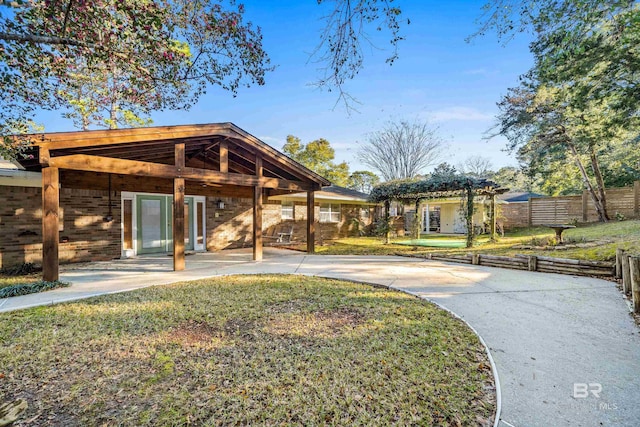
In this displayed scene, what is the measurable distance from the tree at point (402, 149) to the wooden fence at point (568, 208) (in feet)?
25.8

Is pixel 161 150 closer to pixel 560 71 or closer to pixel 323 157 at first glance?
pixel 560 71

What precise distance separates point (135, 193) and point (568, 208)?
22.0 metres

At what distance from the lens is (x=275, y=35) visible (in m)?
6.15

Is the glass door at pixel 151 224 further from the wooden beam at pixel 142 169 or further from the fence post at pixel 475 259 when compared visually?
the fence post at pixel 475 259

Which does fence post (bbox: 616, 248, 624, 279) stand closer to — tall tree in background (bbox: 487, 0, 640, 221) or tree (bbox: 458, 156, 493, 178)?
tall tree in background (bbox: 487, 0, 640, 221)

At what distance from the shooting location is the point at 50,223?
557 centimetres

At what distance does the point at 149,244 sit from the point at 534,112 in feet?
60.6

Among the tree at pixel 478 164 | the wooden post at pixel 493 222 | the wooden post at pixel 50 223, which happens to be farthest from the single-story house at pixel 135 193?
the tree at pixel 478 164

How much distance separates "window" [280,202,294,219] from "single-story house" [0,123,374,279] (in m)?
1.28

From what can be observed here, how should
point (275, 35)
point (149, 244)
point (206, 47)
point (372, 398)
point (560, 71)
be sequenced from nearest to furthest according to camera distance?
point (372, 398) < point (206, 47) < point (275, 35) < point (560, 71) < point (149, 244)

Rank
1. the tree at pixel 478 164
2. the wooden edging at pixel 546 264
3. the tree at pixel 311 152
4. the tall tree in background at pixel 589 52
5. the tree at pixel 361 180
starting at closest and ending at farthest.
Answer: the tall tree in background at pixel 589 52
the wooden edging at pixel 546 264
the tree at pixel 311 152
the tree at pixel 478 164
the tree at pixel 361 180

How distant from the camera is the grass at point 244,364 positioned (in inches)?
84.9

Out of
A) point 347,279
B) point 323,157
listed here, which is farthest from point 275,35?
point 323,157

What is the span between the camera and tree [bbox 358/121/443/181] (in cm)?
2425
